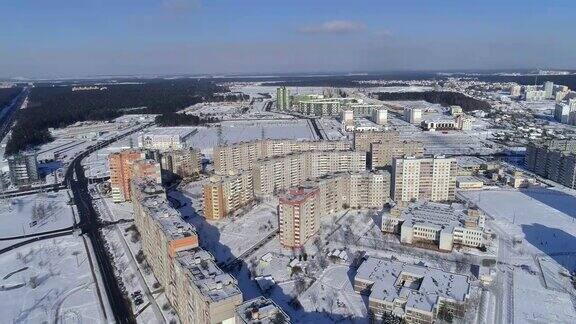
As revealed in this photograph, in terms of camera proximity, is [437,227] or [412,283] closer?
[412,283]

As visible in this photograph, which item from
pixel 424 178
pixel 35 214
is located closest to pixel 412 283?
pixel 424 178

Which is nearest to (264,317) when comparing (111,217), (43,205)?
(111,217)

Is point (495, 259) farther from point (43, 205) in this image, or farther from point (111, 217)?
point (43, 205)

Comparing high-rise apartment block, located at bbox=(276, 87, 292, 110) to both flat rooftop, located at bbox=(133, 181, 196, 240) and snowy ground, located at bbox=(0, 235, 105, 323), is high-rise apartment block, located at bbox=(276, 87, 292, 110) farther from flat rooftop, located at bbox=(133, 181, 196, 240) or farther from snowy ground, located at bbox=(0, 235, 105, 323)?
snowy ground, located at bbox=(0, 235, 105, 323)

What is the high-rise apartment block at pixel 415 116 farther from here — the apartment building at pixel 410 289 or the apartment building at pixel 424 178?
the apartment building at pixel 410 289

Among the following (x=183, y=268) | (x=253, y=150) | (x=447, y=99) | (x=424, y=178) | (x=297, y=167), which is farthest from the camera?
(x=447, y=99)

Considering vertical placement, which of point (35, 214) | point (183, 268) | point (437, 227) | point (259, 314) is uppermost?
point (183, 268)

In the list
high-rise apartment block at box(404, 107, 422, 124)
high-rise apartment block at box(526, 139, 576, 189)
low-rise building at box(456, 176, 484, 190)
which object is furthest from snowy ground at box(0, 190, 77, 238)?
high-rise apartment block at box(404, 107, 422, 124)

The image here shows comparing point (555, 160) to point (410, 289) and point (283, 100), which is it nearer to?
point (410, 289)
